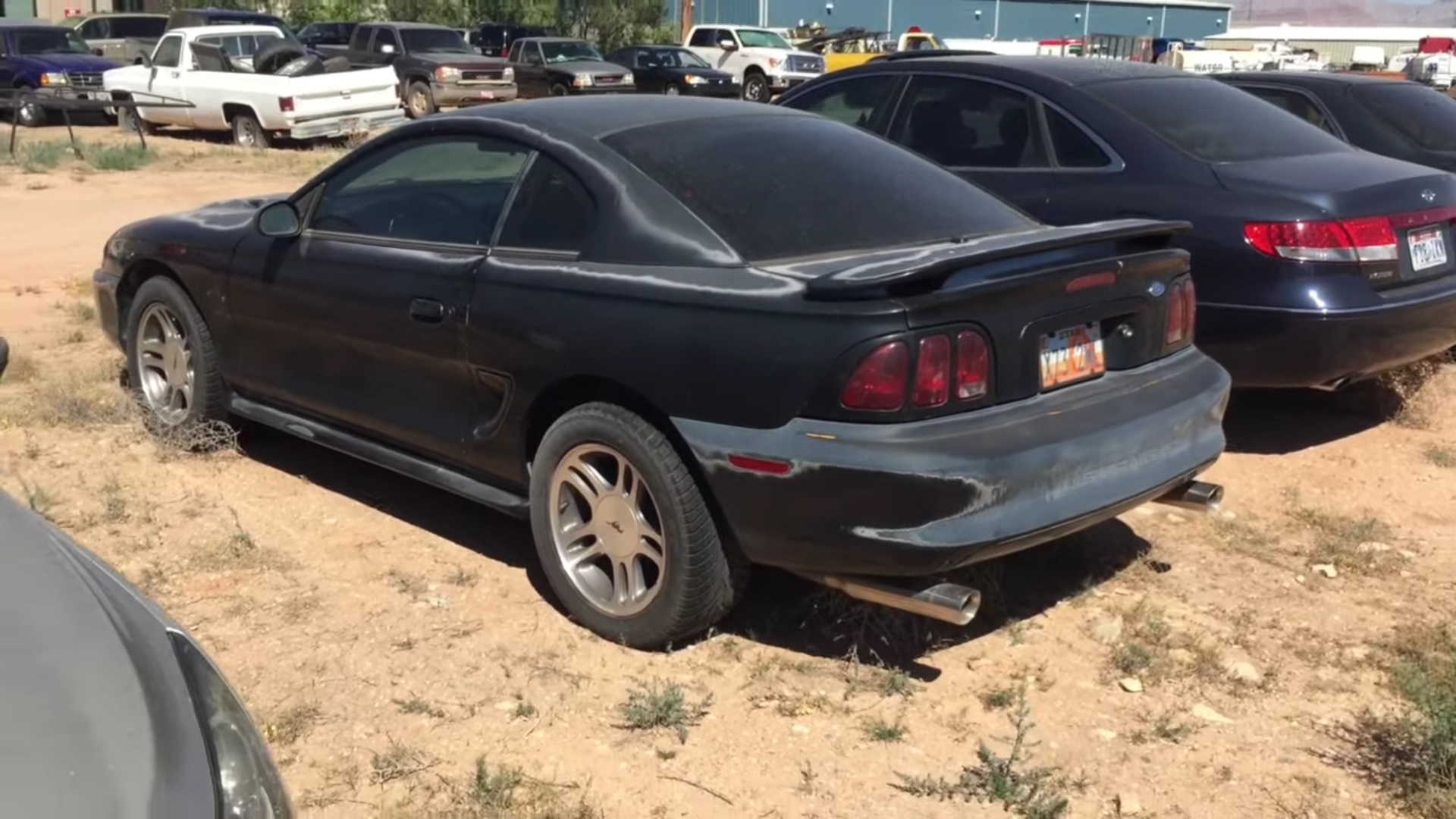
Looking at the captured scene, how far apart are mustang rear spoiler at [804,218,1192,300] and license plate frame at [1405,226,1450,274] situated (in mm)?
1893

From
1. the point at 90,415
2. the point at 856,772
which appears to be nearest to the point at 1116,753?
the point at 856,772

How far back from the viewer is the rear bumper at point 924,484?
11.8ft

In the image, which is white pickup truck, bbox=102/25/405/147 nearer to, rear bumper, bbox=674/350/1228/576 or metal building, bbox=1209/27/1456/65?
rear bumper, bbox=674/350/1228/576

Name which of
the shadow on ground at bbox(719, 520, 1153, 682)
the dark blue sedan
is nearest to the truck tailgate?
the dark blue sedan

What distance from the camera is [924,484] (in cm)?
357

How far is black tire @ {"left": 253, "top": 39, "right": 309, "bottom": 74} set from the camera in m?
19.9

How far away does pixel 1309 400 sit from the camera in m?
6.97

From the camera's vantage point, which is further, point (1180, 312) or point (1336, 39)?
point (1336, 39)

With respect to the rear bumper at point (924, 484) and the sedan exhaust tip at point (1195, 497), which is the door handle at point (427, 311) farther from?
the sedan exhaust tip at point (1195, 497)

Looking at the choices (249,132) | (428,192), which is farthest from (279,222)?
(249,132)

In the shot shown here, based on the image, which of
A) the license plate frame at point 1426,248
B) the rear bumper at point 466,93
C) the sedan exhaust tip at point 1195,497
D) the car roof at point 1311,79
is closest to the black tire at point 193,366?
the sedan exhaust tip at point 1195,497

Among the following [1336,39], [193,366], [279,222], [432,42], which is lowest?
[193,366]

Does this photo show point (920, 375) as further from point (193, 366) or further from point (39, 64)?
point (39, 64)

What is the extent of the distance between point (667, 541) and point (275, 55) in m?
18.0
